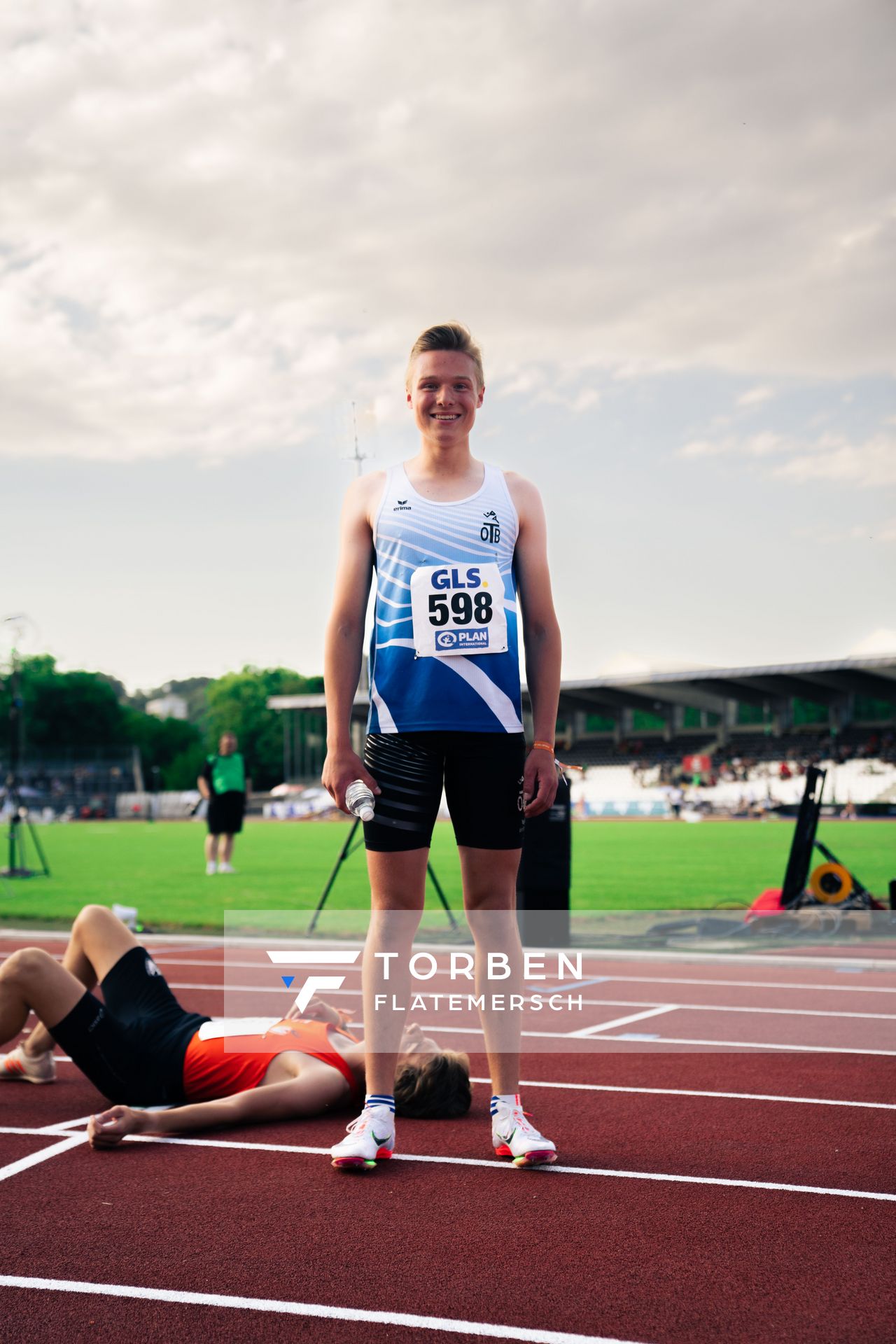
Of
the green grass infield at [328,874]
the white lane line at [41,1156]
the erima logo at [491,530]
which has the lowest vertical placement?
the green grass infield at [328,874]

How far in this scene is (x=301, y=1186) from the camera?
3.38 meters

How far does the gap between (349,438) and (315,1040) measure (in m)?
7.08

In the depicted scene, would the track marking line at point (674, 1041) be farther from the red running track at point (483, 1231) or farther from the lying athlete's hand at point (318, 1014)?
the red running track at point (483, 1231)

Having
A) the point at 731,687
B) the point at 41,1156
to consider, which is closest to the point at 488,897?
the point at 41,1156

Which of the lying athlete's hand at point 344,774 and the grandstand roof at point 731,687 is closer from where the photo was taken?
the lying athlete's hand at point 344,774

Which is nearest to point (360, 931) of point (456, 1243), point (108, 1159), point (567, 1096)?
point (567, 1096)

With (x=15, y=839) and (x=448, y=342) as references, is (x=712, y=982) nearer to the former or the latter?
(x=448, y=342)

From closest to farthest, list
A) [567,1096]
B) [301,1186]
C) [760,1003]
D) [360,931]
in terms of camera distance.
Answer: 1. [301,1186]
2. [567,1096]
3. [760,1003]
4. [360,931]

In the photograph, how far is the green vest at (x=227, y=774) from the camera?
15.6 m

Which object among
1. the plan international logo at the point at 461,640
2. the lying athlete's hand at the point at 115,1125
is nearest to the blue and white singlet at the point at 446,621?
the plan international logo at the point at 461,640

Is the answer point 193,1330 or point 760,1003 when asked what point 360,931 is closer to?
point 760,1003

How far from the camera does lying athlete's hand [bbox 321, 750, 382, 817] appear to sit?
3.49m

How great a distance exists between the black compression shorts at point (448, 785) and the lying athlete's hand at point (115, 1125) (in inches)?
41.7

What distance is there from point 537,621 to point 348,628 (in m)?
0.56
